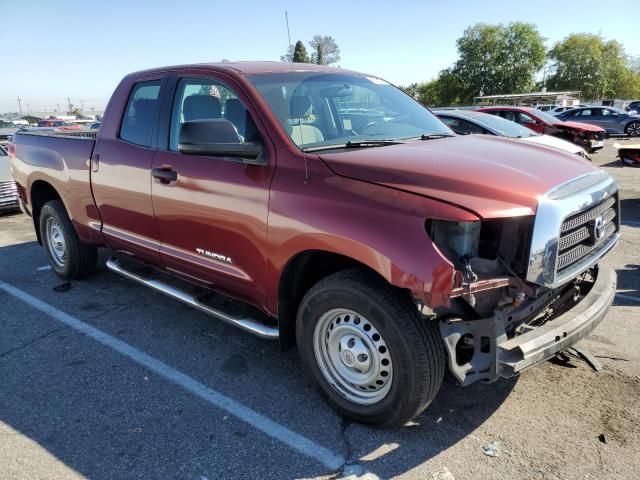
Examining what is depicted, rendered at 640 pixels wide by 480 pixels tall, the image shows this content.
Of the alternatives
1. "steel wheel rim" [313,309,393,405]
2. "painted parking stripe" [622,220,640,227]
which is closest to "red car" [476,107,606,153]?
"painted parking stripe" [622,220,640,227]

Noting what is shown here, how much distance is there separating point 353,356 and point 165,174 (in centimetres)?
191

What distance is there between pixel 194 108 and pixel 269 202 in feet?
4.04

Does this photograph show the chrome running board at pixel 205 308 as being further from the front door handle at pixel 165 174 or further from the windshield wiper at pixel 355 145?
the windshield wiper at pixel 355 145

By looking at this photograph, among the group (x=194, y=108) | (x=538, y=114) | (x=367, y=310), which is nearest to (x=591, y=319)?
(x=367, y=310)

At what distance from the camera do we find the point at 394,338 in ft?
8.34

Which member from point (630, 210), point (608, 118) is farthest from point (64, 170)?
point (608, 118)

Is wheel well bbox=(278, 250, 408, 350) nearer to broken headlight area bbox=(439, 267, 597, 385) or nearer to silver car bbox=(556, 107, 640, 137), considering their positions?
broken headlight area bbox=(439, 267, 597, 385)

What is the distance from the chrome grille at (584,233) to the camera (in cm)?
259

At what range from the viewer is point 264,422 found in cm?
298

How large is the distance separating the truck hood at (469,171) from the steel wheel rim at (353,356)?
0.78m

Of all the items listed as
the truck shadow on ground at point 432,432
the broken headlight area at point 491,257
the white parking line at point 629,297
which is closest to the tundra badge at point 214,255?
the truck shadow on ground at point 432,432

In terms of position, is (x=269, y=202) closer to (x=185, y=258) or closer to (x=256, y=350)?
(x=185, y=258)

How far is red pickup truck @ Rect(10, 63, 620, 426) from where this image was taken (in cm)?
244

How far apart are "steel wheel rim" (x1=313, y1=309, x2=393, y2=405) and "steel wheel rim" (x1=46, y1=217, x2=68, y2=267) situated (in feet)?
11.9
